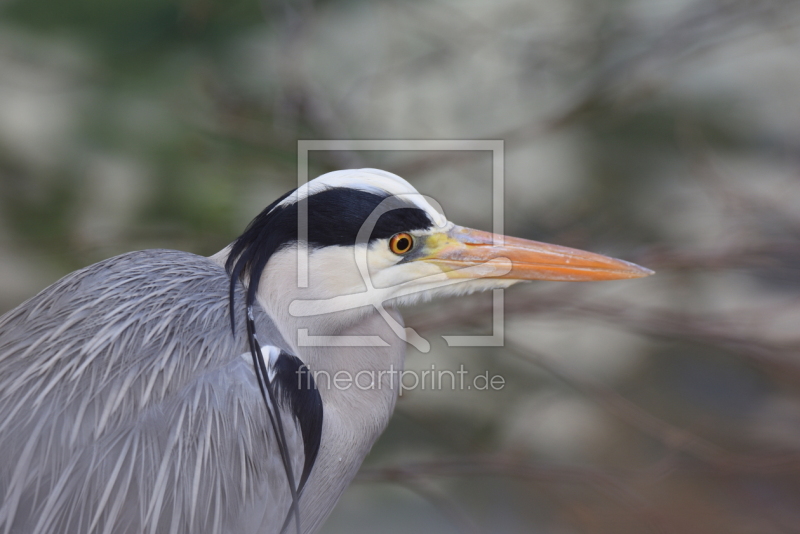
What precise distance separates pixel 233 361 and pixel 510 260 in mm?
409

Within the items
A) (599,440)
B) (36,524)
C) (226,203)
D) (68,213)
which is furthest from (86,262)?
(599,440)

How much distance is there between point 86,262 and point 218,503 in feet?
3.03

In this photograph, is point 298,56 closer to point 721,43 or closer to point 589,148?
point 589,148

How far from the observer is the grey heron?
697 mm

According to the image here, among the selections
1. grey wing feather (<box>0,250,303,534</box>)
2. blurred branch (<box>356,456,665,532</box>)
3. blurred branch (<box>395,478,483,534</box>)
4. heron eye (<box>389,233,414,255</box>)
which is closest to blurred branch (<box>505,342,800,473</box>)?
blurred branch (<box>356,456,665,532</box>)

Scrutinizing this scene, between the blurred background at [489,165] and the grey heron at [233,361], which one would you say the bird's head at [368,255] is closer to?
the grey heron at [233,361]

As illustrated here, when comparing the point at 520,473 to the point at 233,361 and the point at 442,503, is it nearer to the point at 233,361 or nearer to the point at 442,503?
the point at 442,503

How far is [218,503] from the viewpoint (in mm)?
728

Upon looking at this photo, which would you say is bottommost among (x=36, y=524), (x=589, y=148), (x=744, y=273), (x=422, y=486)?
(x=422, y=486)

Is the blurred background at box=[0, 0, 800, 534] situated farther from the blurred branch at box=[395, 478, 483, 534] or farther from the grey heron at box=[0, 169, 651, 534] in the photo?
the grey heron at box=[0, 169, 651, 534]

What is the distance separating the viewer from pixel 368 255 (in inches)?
32.5

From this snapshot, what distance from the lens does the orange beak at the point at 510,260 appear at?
2.87 ft
